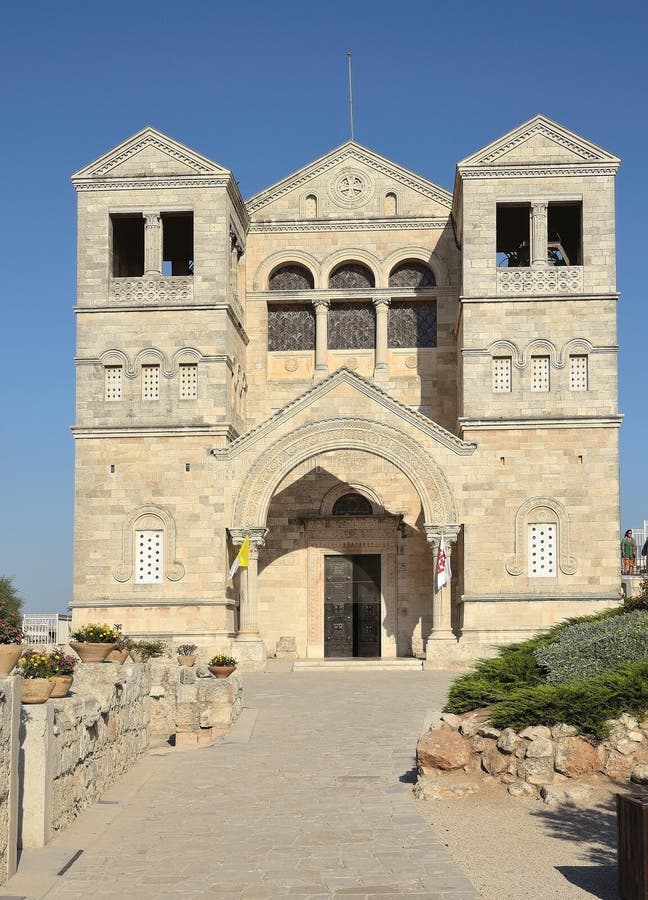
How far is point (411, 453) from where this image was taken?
101ft

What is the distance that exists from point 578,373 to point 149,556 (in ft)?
40.5

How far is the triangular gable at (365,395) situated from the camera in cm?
3073

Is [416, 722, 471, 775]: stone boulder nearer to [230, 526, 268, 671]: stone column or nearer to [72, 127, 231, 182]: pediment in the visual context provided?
[230, 526, 268, 671]: stone column

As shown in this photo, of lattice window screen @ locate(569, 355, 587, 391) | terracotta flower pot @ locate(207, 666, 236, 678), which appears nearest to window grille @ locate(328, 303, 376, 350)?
lattice window screen @ locate(569, 355, 587, 391)

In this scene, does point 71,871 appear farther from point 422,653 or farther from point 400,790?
point 422,653

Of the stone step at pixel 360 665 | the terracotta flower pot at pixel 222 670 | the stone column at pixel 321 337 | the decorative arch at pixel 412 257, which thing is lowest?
the stone step at pixel 360 665

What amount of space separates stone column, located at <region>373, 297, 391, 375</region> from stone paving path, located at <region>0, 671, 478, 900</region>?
16.1 meters

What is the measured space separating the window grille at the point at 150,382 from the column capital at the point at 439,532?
810 centimetres

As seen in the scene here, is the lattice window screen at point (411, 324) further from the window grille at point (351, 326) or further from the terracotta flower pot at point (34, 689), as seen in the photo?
the terracotta flower pot at point (34, 689)

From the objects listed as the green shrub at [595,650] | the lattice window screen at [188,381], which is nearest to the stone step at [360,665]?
the lattice window screen at [188,381]

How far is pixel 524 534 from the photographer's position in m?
30.5

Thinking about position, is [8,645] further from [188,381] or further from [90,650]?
[188,381]

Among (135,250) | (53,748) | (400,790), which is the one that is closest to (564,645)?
(400,790)

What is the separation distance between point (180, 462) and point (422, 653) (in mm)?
8567
